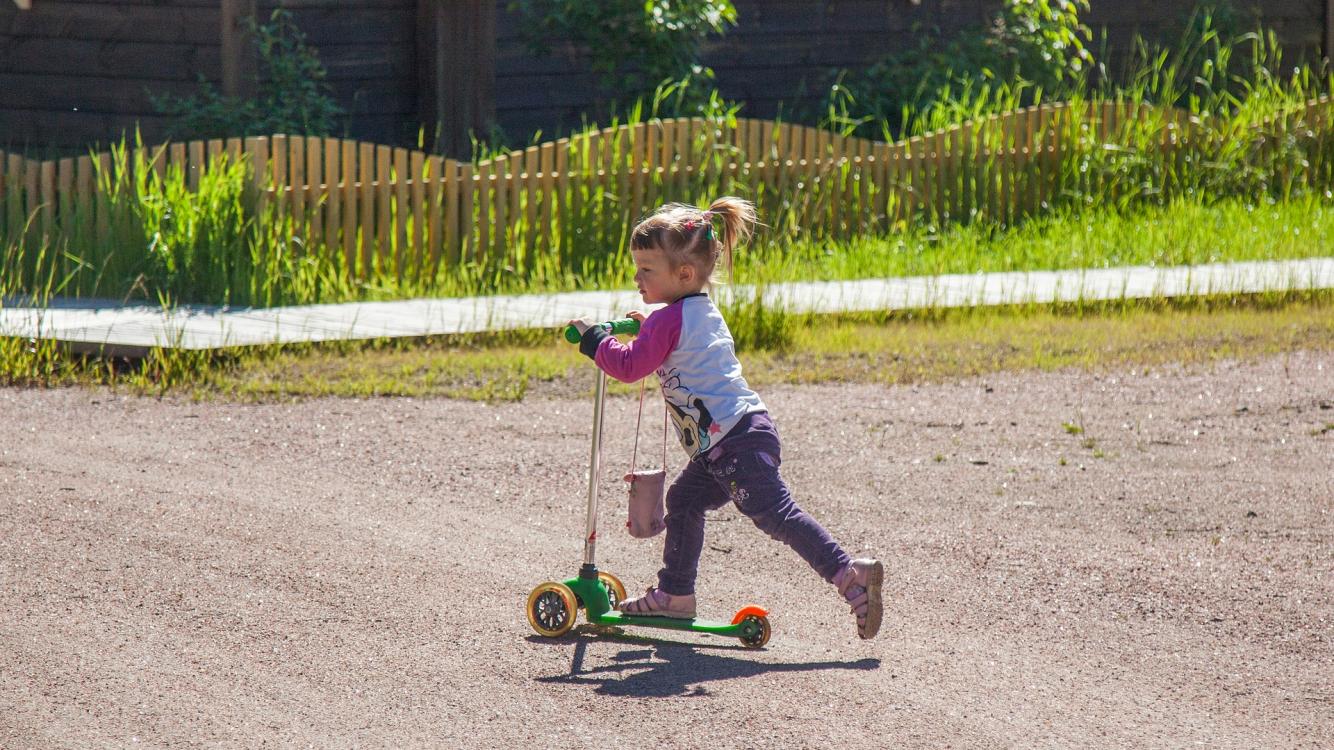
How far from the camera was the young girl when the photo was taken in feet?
14.2

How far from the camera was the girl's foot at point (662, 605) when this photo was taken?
4.45 meters

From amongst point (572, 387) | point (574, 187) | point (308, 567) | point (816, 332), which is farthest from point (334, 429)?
point (574, 187)

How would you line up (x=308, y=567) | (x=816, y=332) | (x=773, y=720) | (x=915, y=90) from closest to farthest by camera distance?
1. (x=773, y=720)
2. (x=308, y=567)
3. (x=816, y=332)
4. (x=915, y=90)

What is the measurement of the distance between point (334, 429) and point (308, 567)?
6.24 ft

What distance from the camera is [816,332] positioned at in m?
8.83

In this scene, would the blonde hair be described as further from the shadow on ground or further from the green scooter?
the shadow on ground

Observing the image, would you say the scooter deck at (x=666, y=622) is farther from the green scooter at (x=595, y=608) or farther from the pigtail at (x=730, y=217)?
the pigtail at (x=730, y=217)

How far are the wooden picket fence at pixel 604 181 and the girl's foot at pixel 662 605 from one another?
17.7 feet

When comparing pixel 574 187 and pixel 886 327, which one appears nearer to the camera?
pixel 886 327

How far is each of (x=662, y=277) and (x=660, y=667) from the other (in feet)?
3.29

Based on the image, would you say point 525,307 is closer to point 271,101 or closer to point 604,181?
point 604,181

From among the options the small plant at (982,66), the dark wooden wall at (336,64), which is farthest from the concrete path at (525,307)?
the dark wooden wall at (336,64)

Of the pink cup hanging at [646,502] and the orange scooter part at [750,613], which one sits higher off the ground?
the pink cup hanging at [646,502]

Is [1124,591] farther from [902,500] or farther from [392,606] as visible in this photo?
[392,606]
